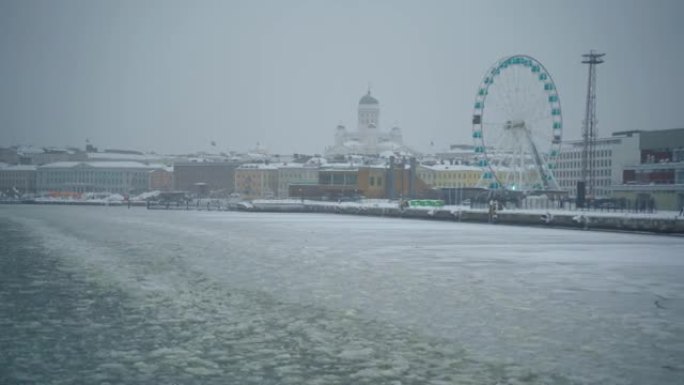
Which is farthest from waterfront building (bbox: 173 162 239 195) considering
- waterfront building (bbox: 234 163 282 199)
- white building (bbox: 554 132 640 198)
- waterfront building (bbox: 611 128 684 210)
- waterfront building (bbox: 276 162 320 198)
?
waterfront building (bbox: 611 128 684 210)

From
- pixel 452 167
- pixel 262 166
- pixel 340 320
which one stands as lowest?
pixel 340 320

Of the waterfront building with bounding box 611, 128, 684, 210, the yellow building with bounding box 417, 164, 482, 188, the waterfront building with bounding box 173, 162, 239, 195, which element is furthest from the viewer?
the waterfront building with bounding box 173, 162, 239, 195

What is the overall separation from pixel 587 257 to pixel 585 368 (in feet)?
60.0

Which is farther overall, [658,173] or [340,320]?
[658,173]

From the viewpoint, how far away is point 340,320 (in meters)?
14.5

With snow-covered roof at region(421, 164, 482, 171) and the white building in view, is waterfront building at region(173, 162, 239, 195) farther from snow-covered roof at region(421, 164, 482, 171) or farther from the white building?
the white building

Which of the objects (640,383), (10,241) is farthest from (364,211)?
(640,383)

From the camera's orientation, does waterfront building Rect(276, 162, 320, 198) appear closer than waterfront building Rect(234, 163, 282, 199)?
Yes

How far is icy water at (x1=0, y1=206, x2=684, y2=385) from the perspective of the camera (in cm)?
1055

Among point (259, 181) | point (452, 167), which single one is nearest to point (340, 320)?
point (452, 167)

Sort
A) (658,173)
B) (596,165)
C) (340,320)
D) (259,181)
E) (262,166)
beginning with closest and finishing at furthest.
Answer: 1. (340,320)
2. (658,173)
3. (596,165)
4. (259,181)
5. (262,166)

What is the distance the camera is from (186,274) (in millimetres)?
22031

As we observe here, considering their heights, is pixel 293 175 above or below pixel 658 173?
above

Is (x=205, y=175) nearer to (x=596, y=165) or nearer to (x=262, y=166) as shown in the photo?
(x=262, y=166)
